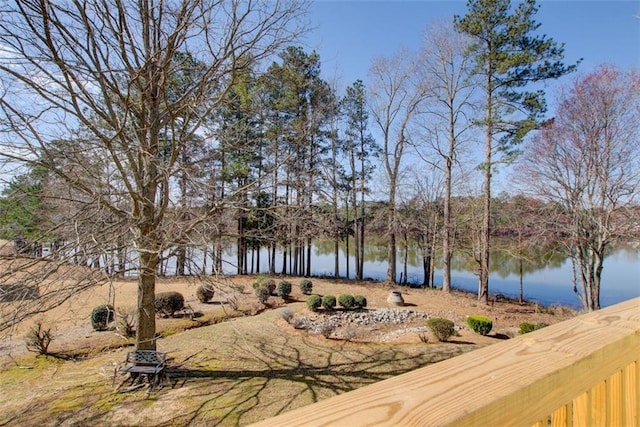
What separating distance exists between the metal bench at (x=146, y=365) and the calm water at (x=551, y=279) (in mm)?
8702

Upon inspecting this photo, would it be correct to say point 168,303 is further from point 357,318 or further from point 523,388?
point 523,388

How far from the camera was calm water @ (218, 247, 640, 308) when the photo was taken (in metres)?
15.2

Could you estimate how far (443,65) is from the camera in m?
14.9

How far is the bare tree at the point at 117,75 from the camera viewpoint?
3871 mm

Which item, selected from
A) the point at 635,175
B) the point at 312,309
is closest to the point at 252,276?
the point at 312,309

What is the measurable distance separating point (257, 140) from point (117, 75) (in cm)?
234

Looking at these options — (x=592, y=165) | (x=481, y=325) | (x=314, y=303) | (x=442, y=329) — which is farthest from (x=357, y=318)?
(x=592, y=165)

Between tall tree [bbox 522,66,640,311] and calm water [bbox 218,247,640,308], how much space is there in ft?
9.08

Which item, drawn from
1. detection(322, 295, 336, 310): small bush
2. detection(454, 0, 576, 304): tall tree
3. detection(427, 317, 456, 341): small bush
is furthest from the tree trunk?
detection(454, 0, 576, 304): tall tree

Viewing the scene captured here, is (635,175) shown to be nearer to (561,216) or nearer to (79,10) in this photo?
(561,216)

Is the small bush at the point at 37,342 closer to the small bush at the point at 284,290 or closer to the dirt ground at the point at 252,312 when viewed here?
the dirt ground at the point at 252,312

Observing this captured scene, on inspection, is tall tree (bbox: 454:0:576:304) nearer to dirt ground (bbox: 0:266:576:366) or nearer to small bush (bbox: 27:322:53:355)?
dirt ground (bbox: 0:266:576:366)

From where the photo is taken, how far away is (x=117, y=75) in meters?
4.88

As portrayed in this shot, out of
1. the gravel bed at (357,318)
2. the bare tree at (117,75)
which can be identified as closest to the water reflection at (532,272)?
the gravel bed at (357,318)
